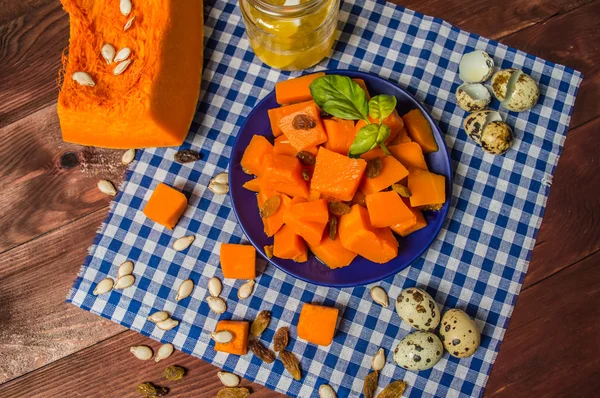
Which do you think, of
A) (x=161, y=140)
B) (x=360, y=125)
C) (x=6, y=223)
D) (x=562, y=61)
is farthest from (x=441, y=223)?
(x=6, y=223)

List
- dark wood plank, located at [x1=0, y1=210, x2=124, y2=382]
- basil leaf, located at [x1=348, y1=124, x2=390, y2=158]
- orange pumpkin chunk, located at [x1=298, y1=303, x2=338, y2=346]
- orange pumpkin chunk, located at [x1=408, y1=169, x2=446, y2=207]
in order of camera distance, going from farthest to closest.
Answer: dark wood plank, located at [x1=0, y1=210, x2=124, y2=382], orange pumpkin chunk, located at [x1=298, y1=303, x2=338, y2=346], orange pumpkin chunk, located at [x1=408, y1=169, x2=446, y2=207], basil leaf, located at [x1=348, y1=124, x2=390, y2=158]

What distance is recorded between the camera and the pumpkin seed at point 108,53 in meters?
1.56

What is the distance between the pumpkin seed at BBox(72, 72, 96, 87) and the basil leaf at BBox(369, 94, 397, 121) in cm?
79

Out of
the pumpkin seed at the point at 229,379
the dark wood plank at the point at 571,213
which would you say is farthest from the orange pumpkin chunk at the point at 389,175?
the pumpkin seed at the point at 229,379

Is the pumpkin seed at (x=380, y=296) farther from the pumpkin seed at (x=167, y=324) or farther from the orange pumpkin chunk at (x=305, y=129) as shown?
the pumpkin seed at (x=167, y=324)

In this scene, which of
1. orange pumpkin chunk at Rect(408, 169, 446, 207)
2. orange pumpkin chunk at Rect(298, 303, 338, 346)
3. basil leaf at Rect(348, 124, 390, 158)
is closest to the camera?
basil leaf at Rect(348, 124, 390, 158)

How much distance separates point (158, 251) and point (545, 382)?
1272 mm

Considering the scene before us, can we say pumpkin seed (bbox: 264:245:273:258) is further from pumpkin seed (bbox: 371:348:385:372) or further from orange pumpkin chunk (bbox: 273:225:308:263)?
pumpkin seed (bbox: 371:348:385:372)

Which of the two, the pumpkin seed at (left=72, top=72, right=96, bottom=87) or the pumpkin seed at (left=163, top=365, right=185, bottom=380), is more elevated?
the pumpkin seed at (left=72, top=72, right=96, bottom=87)

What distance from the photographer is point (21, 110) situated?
185 cm

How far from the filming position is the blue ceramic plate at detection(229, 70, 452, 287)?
1585 millimetres

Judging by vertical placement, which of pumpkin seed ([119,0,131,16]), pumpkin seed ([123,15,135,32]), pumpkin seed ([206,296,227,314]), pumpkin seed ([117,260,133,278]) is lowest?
pumpkin seed ([206,296,227,314])

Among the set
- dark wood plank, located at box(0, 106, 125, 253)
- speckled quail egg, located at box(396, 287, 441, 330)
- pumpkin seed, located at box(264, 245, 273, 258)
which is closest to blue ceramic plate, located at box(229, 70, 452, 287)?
pumpkin seed, located at box(264, 245, 273, 258)

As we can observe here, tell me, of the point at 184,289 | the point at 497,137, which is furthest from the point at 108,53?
the point at 497,137
